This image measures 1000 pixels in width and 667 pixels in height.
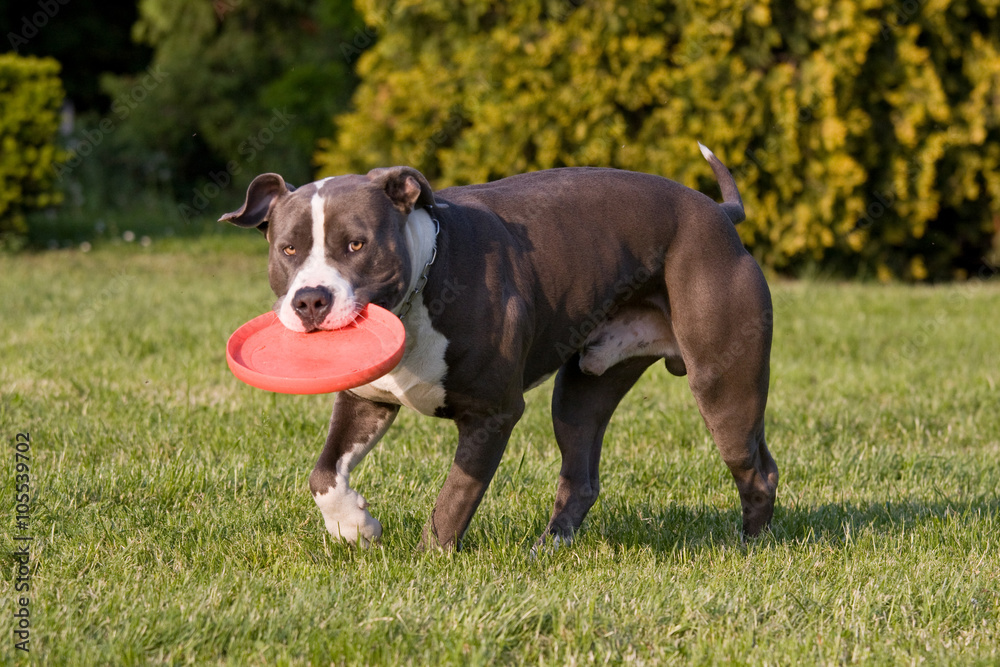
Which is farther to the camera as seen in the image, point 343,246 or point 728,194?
point 728,194

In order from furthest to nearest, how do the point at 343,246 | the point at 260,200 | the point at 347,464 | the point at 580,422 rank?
1. the point at 580,422
2. the point at 347,464
3. the point at 260,200
4. the point at 343,246

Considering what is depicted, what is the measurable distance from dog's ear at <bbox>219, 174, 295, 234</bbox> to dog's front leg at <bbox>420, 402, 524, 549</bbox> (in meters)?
0.87

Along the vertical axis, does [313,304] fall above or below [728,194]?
above

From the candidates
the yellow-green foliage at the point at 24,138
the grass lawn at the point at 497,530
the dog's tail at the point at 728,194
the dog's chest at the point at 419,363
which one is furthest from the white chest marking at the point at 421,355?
the yellow-green foliage at the point at 24,138

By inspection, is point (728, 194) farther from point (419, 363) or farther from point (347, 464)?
point (347, 464)

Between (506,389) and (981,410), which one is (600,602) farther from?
(981,410)

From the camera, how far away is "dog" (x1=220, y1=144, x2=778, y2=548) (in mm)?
3318

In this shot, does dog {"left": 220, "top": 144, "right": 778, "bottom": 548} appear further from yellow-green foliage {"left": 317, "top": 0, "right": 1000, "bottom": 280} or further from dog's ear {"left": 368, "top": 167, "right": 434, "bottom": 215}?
yellow-green foliage {"left": 317, "top": 0, "right": 1000, "bottom": 280}

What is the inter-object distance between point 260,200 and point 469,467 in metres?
1.05

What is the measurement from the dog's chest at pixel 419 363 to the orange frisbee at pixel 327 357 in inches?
10.5

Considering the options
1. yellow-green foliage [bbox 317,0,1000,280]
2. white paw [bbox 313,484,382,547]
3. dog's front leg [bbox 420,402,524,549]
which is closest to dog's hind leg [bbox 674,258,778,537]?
dog's front leg [bbox 420,402,524,549]

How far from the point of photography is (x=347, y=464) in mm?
3754

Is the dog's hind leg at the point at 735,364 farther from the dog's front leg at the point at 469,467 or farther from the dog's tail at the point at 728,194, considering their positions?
the dog's front leg at the point at 469,467

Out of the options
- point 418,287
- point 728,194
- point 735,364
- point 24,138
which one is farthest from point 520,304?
point 24,138
